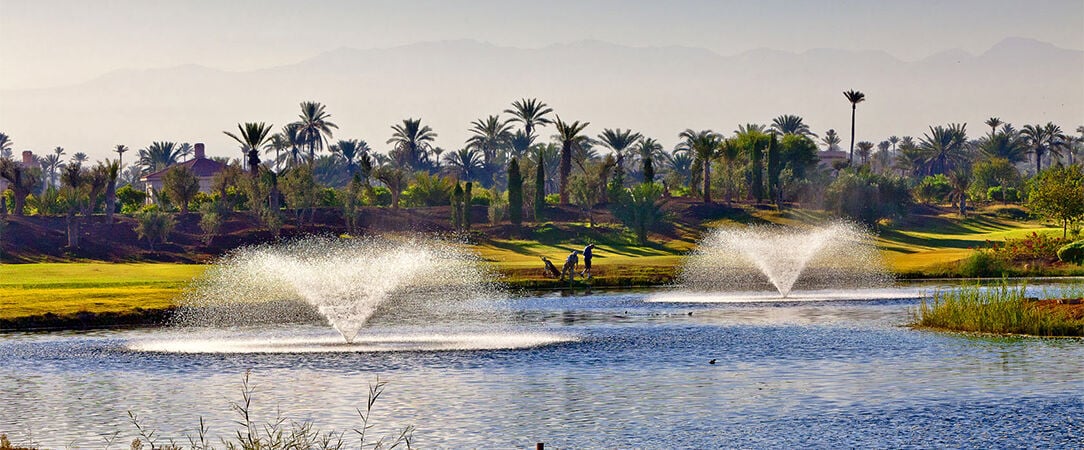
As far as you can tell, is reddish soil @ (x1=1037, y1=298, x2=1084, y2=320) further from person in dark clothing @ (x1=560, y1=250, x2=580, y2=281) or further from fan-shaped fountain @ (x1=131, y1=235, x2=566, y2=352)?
person in dark clothing @ (x1=560, y1=250, x2=580, y2=281)

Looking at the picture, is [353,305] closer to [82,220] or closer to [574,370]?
[574,370]

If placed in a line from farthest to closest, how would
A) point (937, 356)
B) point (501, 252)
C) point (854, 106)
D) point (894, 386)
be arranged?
point (854, 106) → point (501, 252) → point (937, 356) → point (894, 386)

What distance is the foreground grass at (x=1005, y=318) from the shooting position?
130ft

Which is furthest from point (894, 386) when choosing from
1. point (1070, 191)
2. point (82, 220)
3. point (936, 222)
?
point (936, 222)

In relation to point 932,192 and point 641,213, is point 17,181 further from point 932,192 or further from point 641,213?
point 932,192

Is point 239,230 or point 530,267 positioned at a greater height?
point 239,230

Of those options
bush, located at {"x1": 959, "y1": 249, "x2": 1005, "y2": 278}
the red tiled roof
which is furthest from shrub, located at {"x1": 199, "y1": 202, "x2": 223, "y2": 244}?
the red tiled roof

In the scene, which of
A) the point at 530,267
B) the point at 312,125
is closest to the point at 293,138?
the point at 312,125

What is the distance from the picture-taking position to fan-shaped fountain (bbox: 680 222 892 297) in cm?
7025

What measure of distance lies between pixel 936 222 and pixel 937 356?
96.4m

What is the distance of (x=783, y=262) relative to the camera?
81.1 meters

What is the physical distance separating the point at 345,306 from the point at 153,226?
55095mm

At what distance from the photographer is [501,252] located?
99188 millimetres

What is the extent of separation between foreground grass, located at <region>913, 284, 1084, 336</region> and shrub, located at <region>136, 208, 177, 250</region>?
69.3 metres
